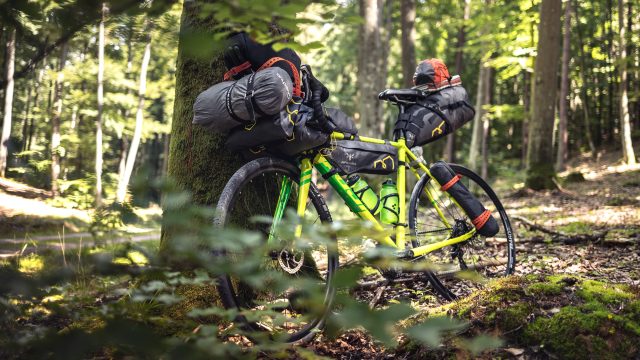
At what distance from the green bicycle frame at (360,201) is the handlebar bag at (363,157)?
0.04 m

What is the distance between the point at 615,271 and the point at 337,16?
11.8 feet

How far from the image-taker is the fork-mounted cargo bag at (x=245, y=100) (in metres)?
2.27

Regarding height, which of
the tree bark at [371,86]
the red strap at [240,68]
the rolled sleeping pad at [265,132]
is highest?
the tree bark at [371,86]

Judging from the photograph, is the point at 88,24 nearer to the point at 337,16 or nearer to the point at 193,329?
the point at 337,16

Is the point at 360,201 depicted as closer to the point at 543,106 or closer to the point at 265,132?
the point at 265,132

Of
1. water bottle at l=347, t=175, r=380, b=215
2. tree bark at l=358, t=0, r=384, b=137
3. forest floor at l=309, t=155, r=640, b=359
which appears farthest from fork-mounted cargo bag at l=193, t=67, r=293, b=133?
tree bark at l=358, t=0, r=384, b=137

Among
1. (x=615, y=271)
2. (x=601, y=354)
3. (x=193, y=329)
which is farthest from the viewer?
(x=615, y=271)

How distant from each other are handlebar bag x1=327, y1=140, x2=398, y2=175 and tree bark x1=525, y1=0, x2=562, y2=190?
30.4 ft

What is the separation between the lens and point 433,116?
3.63m

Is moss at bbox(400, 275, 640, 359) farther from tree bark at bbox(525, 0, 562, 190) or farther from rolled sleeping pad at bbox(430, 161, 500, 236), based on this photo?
tree bark at bbox(525, 0, 562, 190)

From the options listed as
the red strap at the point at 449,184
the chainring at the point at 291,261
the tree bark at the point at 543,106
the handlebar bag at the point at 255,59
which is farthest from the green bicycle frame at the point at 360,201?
the tree bark at the point at 543,106

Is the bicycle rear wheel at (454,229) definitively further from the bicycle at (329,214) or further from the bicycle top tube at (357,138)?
the bicycle top tube at (357,138)

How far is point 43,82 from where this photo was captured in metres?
27.5

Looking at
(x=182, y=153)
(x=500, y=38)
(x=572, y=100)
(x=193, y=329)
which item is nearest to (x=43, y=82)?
(x=500, y=38)
